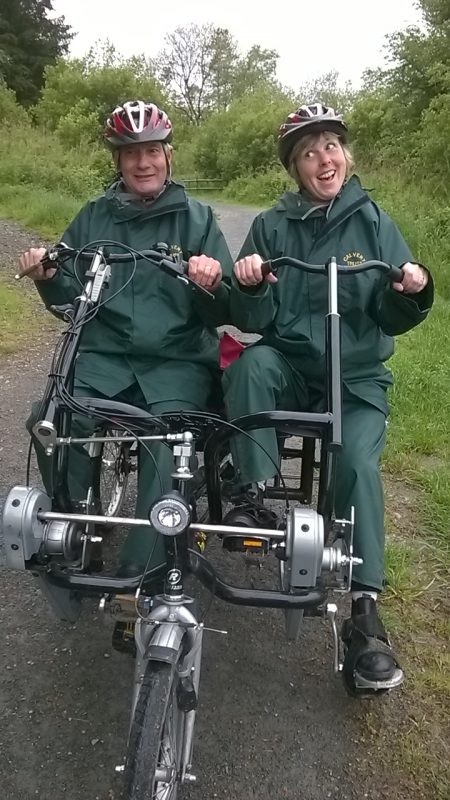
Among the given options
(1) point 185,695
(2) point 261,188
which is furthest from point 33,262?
(2) point 261,188

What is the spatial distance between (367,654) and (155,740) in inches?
43.9

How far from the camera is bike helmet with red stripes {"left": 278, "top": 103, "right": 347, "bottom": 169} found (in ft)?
10.2

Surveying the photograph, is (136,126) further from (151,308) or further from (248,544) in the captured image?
(248,544)

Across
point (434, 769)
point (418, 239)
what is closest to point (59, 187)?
point (418, 239)

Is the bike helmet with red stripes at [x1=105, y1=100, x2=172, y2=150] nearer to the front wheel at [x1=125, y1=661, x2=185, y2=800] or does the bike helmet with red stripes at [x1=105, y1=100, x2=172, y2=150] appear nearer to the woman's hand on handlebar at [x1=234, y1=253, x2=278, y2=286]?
the woman's hand on handlebar at [x1=234, y1=253, x2=278, y2=286]

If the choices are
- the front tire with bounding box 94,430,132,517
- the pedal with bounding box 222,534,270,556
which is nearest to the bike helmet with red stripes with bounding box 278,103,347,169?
the front tire with bounding box 94,430,132,517

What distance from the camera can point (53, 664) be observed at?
294 cm

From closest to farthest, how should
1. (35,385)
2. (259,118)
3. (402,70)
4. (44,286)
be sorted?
(44,286) → (35,385) → (402,70) → (259,118)

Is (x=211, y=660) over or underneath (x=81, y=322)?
underneath

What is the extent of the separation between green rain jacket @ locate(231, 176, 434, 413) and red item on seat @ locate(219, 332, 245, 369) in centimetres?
18

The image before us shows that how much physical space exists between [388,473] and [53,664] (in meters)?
2.46

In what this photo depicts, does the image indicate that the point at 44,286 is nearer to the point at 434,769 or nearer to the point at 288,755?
the point at 288,755

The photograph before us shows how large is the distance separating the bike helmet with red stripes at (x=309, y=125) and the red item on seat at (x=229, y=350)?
90 cm

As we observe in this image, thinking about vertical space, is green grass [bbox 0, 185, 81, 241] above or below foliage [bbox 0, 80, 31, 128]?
below
